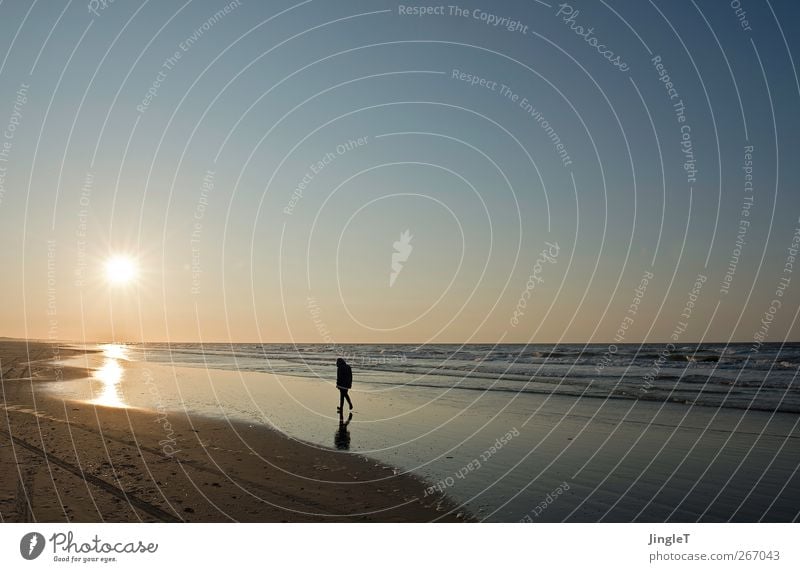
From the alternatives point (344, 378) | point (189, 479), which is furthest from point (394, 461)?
point (344, 378)

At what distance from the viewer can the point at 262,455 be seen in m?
14.0

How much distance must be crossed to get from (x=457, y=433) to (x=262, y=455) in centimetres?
698

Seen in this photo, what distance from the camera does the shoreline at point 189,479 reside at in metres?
8.86

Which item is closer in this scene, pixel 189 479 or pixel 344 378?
pixel 189 479

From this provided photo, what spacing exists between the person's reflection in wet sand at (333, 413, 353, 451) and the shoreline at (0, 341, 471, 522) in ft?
2.37
